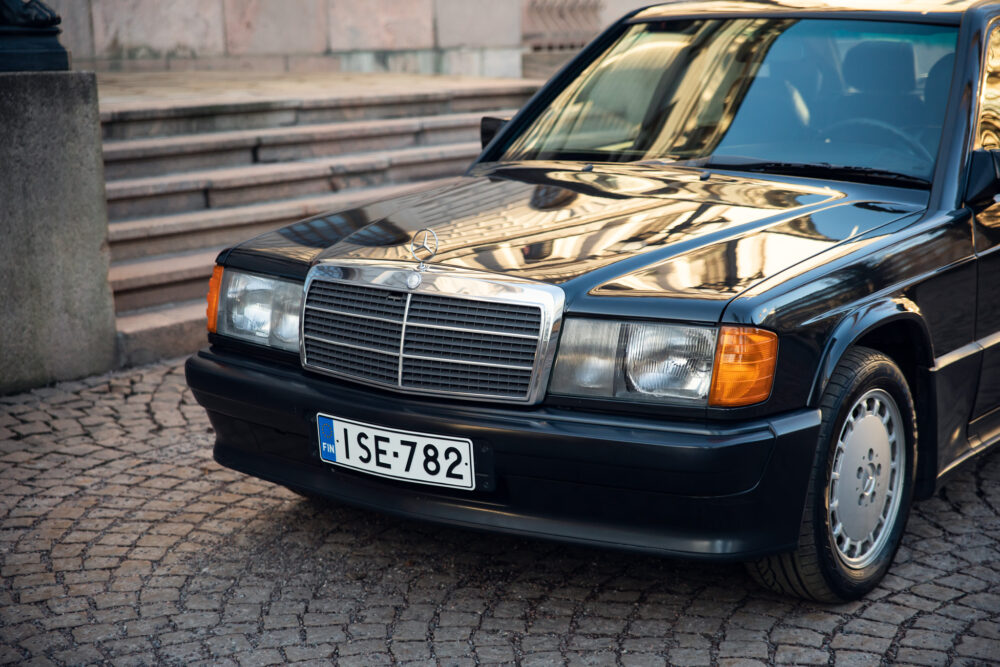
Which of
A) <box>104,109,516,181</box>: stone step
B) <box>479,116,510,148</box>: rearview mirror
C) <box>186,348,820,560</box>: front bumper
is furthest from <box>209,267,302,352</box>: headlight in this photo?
<box>104,109,516,181</box>: stone step

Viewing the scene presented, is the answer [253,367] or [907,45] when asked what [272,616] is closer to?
[253,367]

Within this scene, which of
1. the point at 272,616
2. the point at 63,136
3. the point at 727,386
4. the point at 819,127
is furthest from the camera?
the point at 63,136

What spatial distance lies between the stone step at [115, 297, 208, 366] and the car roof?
9.50 feet

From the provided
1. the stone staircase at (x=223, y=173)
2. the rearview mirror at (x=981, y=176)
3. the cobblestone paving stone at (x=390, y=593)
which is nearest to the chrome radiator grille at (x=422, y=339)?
the cobblestone paving stone at (x=390, y=593)

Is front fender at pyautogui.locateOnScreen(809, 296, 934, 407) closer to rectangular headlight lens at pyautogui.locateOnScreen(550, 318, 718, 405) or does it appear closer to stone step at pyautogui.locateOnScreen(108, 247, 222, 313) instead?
rectangular headlight lens at pyautogui.locateOnScreen(550, 318, 718, 405)

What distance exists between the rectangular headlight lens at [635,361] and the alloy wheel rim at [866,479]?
518 mm

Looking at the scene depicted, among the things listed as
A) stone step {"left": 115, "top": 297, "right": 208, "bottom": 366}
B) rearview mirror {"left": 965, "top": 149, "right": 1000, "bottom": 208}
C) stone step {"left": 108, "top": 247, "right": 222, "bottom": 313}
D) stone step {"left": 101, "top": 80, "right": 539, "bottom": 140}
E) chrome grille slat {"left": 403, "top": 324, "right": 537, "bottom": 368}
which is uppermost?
stone step {"left": 101, "top": 80, "right": 539, "bottom": 140}

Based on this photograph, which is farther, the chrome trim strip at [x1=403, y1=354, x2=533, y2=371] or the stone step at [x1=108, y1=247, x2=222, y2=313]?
the stone step at [x1=108, y1=247, x2=222, y2=313]

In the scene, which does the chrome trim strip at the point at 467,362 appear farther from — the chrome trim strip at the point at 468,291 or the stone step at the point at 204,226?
the stone step at the point at 204,226

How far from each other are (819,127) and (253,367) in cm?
203

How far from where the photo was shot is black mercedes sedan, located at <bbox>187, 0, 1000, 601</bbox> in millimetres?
2994

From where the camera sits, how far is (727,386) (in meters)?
2.94

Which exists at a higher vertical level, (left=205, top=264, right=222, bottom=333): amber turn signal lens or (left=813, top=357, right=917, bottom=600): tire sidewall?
(left=205, top=264, right=222, bottom=333): amber turn signal lens

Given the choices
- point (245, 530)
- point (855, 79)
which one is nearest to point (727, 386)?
point (855, 79)
